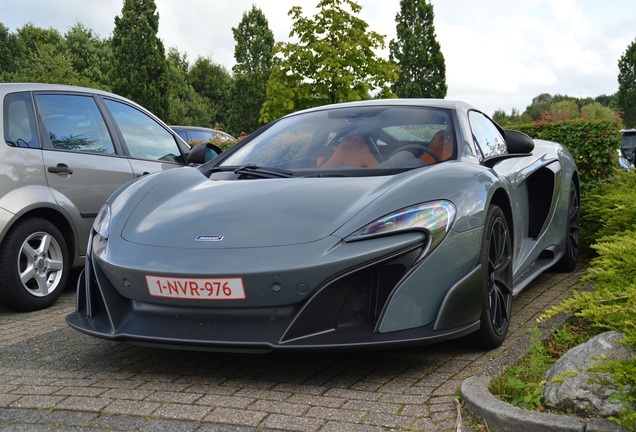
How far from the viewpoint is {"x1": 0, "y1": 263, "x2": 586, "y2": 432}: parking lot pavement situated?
3.05m

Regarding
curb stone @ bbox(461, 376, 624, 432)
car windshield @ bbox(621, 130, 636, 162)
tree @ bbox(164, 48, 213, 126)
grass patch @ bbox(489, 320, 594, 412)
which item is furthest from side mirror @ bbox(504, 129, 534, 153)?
tree @ bbox(164, 48, 213, 126)

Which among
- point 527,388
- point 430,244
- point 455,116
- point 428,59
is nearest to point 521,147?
point 455,116

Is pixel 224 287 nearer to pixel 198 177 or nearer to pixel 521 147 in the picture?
pixel 198 177

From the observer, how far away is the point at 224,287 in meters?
3.34

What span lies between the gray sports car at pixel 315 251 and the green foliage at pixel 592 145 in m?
3.95

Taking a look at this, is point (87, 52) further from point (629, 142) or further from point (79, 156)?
point (79, 156)

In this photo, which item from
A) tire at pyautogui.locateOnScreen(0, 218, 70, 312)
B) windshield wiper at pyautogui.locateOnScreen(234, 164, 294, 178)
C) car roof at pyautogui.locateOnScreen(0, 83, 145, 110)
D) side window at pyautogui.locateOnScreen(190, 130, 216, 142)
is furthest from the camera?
side window at pyautogui.locateOnScreen(190, 130, 216, 142)

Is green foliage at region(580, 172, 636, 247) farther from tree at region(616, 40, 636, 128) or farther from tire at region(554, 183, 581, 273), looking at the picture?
tree at region(616, 40, 636, 128)

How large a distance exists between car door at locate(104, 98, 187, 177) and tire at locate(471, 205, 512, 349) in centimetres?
355

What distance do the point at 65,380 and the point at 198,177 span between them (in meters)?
1.38

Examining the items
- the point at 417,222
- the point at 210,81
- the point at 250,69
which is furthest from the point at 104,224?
the point at 210,81

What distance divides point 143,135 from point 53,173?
1.28 meters

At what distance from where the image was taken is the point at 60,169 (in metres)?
5.87

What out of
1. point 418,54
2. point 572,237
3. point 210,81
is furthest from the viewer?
point 210,81
